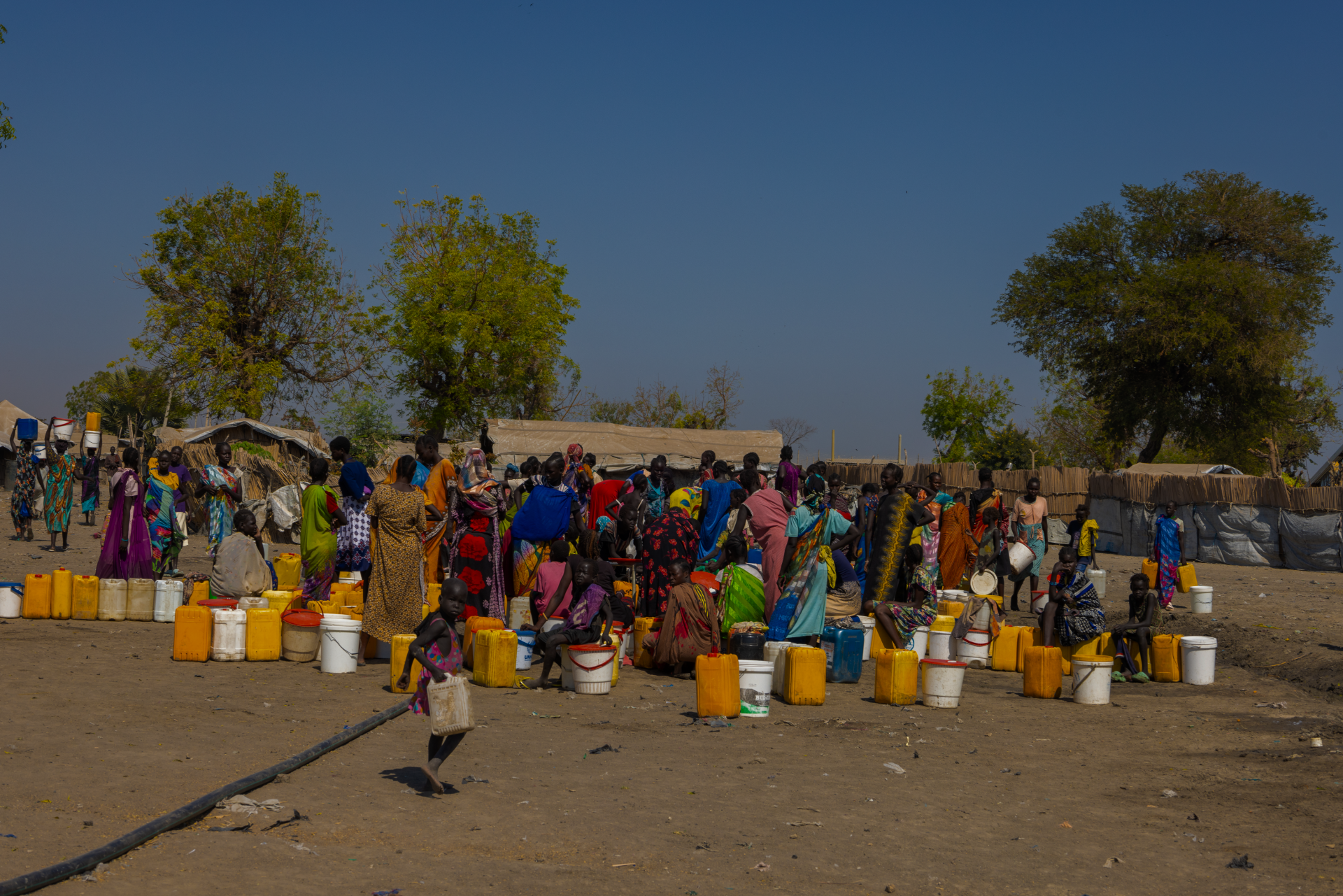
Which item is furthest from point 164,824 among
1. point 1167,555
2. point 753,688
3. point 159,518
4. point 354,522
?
point 1167,555

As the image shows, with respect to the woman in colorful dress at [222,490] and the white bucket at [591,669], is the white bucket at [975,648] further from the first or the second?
the woman in colorful dress at [222,490]

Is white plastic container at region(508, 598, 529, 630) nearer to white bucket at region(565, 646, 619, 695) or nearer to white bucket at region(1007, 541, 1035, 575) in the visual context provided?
white bucket at region(565, 646, 619, 695)

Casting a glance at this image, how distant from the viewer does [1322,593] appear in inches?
711

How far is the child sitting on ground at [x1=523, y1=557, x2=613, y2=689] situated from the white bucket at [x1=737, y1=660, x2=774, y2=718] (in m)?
1.42

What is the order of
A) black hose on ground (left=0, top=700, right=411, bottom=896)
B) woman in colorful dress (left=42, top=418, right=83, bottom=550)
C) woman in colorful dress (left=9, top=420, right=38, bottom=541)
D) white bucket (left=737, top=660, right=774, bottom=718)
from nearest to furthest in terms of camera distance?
black hose on ground (left=0, top=700, right=411, bottom=896) → white bucket (left=737, top=660, right=774, bottom=718) → woman in colorful dress (left=42, top=418, right=83, bottom=550) → woman in colorful dress (left=9, top=420, right=38, bottom=541)

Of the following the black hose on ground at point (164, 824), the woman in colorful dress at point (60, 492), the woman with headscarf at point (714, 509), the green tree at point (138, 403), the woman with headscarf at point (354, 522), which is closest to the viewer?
the black hose on ground at point (164, 824)

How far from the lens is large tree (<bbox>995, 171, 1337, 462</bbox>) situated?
3628 cm

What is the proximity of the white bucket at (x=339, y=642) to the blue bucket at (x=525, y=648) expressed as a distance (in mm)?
1344

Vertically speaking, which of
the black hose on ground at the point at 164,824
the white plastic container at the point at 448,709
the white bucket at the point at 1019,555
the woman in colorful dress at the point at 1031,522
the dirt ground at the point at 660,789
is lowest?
the dirt ground at the point at 660,789

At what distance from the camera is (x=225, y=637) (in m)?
9.45

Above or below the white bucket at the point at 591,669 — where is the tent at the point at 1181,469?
above

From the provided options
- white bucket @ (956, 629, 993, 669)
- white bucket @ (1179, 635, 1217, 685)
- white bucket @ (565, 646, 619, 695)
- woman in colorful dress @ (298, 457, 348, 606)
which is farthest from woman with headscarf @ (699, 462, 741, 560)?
white bucket @ (1179, 635, 1217, 685)

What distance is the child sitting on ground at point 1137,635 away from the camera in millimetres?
10656

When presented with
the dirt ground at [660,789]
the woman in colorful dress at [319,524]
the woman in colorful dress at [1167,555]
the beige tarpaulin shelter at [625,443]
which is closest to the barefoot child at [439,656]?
the dirt ground at [660,789]
